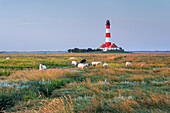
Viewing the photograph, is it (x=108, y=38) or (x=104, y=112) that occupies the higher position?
(x=108, y=38)

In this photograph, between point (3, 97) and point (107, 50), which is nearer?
point (3, 97)

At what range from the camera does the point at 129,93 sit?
5738 mm

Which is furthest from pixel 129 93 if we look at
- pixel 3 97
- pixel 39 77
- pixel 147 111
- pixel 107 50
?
pixel 107 50

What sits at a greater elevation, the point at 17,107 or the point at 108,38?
the point at 108,38

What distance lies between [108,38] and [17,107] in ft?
216

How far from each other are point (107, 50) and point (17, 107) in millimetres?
70758

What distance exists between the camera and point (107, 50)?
74688 millimetres

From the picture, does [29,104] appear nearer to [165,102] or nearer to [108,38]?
[165,102]

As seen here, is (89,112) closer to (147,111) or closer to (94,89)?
(147,111)

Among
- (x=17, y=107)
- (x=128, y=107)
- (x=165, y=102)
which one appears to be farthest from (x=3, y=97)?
(x=165, y=102)

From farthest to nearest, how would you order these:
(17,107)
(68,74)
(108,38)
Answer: (108,38), (68,74), (17,107)

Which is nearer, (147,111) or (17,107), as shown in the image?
(147,111)


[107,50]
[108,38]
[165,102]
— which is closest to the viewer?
[165,102]

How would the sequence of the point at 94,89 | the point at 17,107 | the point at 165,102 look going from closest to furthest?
the point at 165,102 → the point at 17,107 → the point at 94,89
